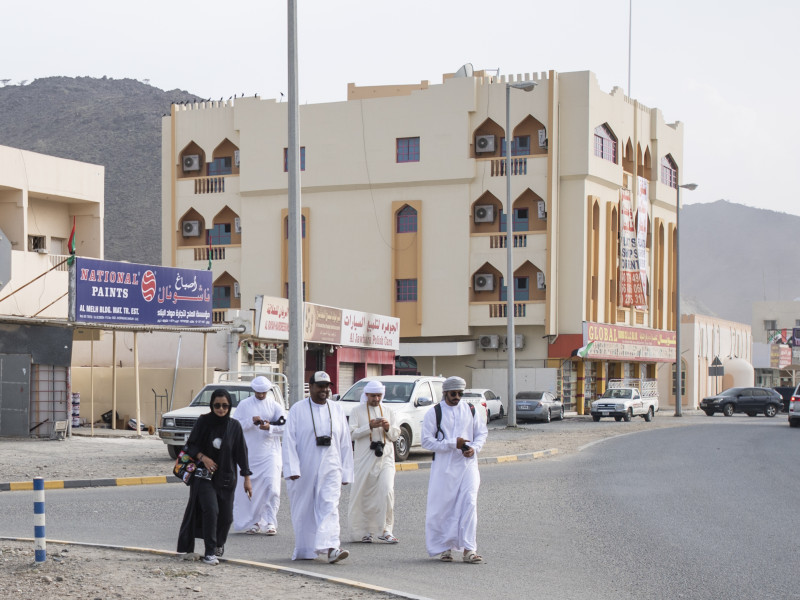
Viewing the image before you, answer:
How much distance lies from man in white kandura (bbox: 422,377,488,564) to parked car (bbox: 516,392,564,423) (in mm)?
37736

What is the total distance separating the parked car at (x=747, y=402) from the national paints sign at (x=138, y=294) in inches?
1366

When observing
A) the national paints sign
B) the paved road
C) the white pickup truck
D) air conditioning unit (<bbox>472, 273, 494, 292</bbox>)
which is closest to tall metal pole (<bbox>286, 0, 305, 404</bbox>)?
the paved road

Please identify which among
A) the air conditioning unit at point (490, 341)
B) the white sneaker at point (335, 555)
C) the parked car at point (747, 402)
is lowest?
the parked car at point (747, 402)

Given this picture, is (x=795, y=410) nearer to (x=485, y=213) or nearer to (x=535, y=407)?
(x=535, y=407)

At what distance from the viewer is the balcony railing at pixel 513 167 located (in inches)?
2287

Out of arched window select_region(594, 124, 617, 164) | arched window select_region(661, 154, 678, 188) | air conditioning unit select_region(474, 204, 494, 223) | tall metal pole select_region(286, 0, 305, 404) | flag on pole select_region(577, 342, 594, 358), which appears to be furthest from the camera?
arched window select_region(661, 154, 678, 188)

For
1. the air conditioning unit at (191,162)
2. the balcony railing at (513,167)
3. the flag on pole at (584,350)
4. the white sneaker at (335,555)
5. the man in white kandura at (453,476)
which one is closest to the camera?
the white sneaker at (335,555)

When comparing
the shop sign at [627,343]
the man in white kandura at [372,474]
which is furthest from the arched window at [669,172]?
the man in white kandura at [372,474]

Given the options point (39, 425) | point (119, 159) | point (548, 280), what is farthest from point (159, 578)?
point (119, 159)

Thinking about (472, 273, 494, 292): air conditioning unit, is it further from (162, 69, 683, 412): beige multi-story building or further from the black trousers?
the black trousers

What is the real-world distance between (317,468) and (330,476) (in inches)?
5.5

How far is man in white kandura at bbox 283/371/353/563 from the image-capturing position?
1040 centimetres

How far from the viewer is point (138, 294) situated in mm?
28844

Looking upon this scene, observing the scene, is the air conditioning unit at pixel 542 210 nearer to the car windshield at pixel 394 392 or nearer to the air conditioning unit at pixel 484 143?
the air conditioning unit at pixel 484 143
